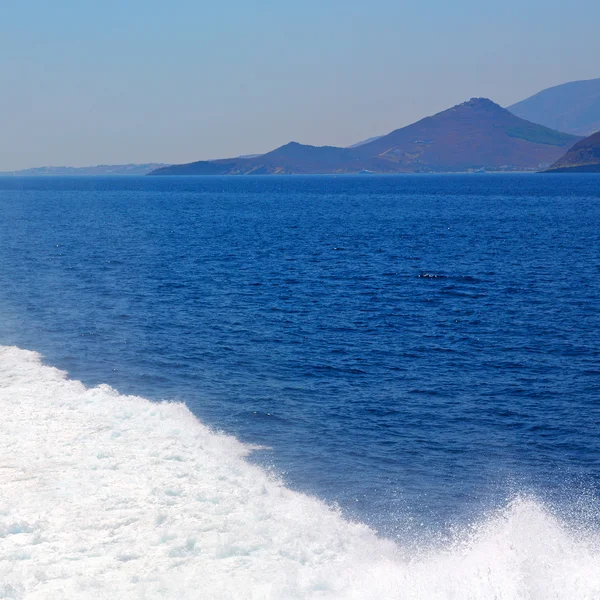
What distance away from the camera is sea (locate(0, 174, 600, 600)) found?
17766 millimetres

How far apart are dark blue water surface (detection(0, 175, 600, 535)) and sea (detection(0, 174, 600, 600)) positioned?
16cm

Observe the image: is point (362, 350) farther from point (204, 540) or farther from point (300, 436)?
point (204, 540)

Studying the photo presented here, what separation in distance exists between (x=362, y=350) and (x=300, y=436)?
13259mm

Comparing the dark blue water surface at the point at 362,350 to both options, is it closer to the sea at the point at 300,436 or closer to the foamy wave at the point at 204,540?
the sea at the point at 300,436

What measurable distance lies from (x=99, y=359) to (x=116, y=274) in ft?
103

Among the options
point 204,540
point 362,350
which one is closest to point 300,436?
point 204,540

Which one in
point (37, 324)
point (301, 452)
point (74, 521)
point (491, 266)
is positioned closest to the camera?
point (74, 521)

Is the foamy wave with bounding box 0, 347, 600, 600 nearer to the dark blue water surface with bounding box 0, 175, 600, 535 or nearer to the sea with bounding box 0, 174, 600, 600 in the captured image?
the sea with bounding box 0, 174, 600, 600

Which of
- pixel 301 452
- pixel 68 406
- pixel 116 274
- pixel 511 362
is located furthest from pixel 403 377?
pixel 116 274

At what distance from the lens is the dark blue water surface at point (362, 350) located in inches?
1043

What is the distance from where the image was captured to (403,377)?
3650 centimetres

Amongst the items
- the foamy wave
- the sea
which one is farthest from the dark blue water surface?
the foamy wave

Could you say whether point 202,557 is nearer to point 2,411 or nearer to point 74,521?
point 74,521

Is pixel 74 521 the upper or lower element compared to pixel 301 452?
upper
